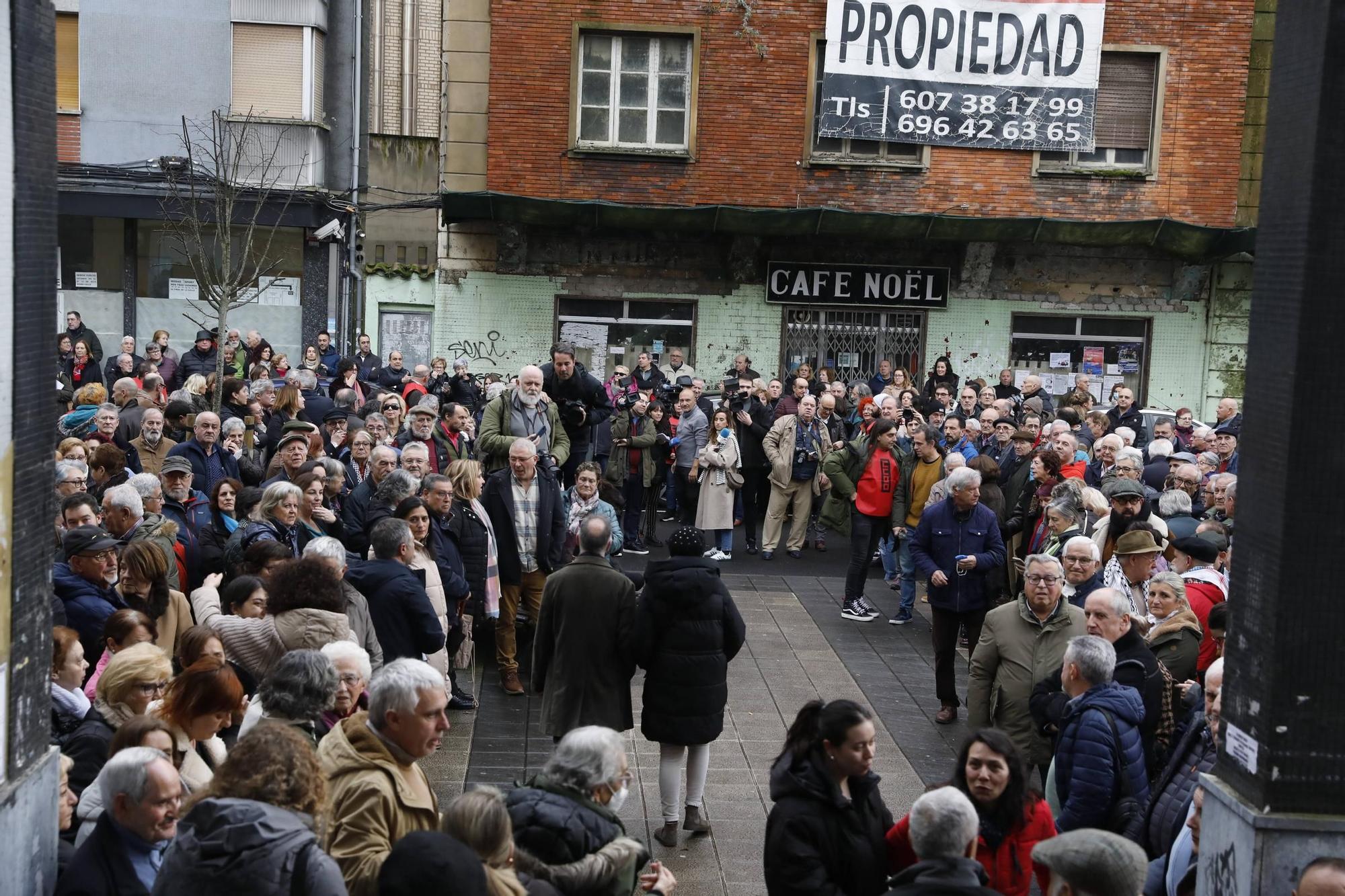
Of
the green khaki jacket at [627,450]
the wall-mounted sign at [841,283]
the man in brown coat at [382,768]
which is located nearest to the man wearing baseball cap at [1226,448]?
the green khaki jacket at [627,450]

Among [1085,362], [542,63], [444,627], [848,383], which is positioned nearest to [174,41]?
[542,63]

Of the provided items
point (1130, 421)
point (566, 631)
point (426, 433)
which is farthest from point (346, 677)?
point (1130, 421)

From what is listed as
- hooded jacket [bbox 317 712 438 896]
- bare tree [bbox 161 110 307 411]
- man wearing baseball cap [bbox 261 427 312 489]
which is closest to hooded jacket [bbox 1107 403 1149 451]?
man wearing baseball cap [bbox 261 427 312 489]

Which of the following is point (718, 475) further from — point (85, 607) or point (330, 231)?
point (330, 231)

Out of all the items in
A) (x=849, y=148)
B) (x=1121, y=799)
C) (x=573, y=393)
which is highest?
(x=849, y=148)

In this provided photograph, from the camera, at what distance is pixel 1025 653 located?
7988 mm

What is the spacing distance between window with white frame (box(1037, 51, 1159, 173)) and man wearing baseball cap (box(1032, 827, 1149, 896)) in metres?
19.5

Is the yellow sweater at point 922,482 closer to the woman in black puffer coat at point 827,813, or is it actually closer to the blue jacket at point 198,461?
the blue jacket at point 198,461

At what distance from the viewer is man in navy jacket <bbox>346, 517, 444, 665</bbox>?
26.1 ft

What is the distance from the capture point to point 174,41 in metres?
23.7

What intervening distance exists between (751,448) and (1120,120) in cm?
1066

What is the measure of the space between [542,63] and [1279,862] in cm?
1914

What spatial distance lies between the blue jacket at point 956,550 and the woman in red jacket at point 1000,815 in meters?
4.80

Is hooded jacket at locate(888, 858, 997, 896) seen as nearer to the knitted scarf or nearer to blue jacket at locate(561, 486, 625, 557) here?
blue jacket at locate(561, 486, 625, 557)
